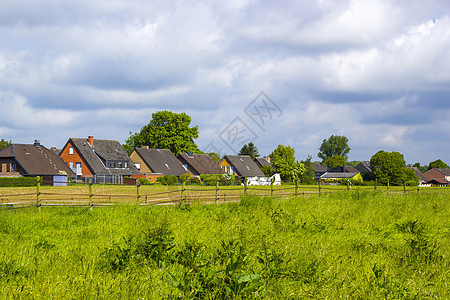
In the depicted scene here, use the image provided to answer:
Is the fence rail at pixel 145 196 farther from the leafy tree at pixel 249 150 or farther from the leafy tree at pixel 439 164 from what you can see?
the leafy tree at pixel 439 164

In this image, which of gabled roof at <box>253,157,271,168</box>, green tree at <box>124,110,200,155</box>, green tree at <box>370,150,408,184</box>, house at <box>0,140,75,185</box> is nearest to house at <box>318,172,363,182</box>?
gabled roof at <box>253,157,271,168</box>

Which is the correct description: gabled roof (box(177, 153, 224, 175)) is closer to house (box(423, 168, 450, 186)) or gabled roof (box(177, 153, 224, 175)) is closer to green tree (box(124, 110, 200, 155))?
green tree (box(124, 110, 200, 155))

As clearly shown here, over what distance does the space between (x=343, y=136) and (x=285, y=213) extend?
145836 millimetres

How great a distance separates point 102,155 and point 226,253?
56.8 m

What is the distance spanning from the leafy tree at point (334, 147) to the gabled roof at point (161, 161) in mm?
99518

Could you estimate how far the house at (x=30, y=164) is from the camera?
49.9 meters

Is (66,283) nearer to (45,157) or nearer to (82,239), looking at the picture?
(82,239)

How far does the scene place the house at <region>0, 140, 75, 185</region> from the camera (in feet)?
164

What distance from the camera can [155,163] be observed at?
64.1m

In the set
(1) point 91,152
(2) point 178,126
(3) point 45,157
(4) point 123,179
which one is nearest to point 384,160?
(2) point 178,126

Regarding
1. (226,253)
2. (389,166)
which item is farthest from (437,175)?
(226,253)

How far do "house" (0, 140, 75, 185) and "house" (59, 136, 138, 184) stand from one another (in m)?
3.76

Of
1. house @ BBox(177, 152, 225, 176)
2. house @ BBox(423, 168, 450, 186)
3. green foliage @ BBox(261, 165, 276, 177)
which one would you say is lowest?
house @ BBox(423, 168, 450, 186)

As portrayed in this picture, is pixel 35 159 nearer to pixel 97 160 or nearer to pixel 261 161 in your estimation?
pixel 97 160
